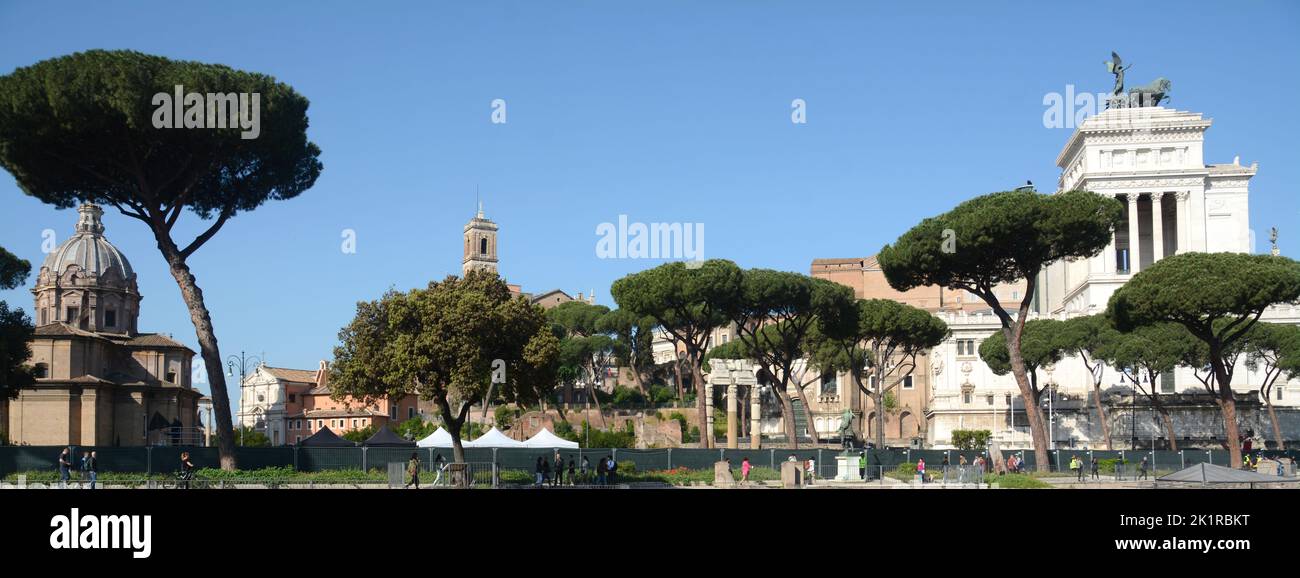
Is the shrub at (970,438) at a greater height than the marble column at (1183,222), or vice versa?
the marble column at (1183,222)

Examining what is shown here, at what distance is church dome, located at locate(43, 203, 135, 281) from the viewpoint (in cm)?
7750

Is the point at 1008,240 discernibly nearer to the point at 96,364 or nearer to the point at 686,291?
the point at 686,291

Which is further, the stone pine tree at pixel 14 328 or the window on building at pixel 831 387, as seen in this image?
the window on building at pixel 831 387

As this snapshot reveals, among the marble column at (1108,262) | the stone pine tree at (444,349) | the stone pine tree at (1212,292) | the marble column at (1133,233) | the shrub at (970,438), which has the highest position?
the marble column at (1133,233)

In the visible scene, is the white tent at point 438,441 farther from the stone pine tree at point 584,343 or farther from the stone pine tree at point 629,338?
the stone pine tree at point 629,338

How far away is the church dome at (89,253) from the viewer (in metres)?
77.5

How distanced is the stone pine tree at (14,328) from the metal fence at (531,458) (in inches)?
455

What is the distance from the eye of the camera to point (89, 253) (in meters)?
78.2

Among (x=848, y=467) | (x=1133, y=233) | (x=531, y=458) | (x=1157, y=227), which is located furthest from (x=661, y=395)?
(x=531, y=458)

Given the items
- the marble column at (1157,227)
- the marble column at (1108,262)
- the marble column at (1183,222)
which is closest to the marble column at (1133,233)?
the marble column at (1108,262)

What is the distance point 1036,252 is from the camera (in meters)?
46.3
